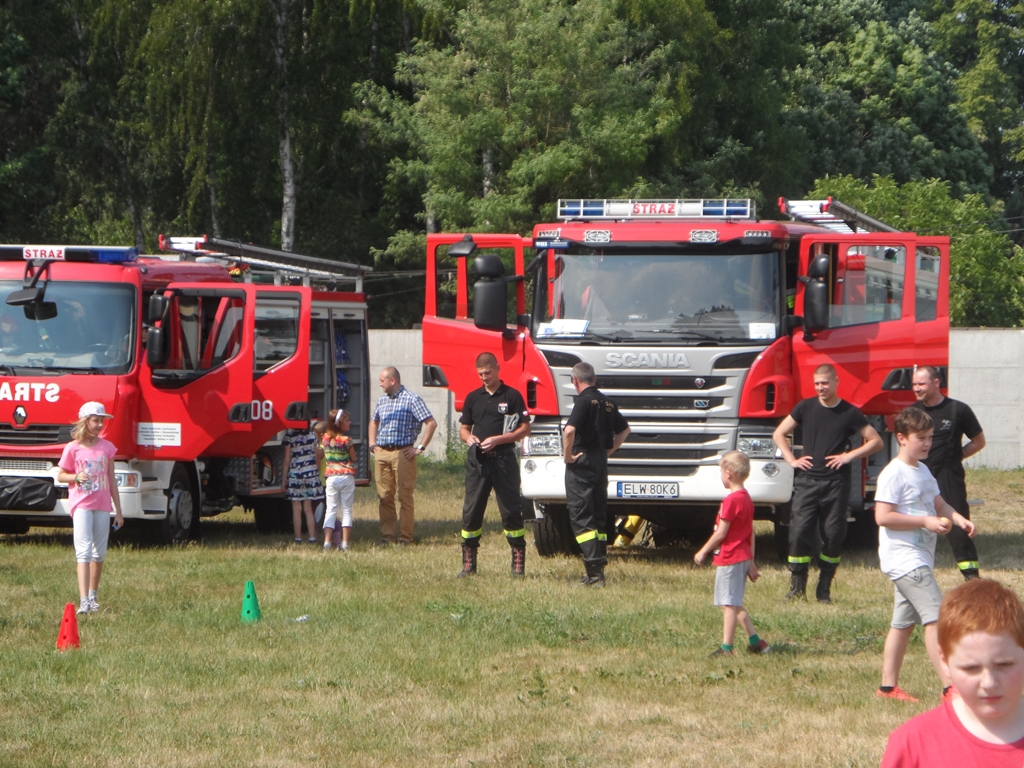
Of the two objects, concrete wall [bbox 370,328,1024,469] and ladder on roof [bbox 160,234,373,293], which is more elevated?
ladder on roof [bbox 160,234,373,293]

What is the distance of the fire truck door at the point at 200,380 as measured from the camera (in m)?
13.6

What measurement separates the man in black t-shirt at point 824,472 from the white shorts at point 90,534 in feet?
16.0

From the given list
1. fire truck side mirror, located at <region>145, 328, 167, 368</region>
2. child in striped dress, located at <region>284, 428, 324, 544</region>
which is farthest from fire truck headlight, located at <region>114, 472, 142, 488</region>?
child in striped dress, located at <region>284, 428, 324, 544</region>

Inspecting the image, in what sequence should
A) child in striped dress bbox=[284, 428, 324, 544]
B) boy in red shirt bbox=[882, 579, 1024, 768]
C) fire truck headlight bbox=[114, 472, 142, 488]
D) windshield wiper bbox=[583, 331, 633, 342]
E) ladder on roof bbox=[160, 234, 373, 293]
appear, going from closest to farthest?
1. boy in red shirt bbox=[882, 579, 1024, 768]
2. windshield wiper bbox=[583, 331, 633, 342]
3. fire truck headlight bbox=[114, 472, 142, 488]
4. child in striped dress bbox=[284, 428, 324, 544]
5. ladder on roof bbox=[160, 234, 373, 293]

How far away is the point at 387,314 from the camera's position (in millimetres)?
36031

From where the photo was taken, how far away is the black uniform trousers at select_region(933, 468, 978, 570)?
10172 mm

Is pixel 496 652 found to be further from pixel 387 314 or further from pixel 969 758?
pixel 387 314

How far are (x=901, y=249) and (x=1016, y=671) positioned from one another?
1009cm

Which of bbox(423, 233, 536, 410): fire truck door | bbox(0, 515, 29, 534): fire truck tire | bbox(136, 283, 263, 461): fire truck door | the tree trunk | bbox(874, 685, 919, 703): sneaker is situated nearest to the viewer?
bbox(874, 685, 919, 703): sneaker

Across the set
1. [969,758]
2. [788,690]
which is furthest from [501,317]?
[969,758]

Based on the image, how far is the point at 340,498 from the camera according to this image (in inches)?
545

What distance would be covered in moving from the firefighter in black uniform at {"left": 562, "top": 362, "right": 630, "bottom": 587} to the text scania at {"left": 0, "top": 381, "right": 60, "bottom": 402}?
5.06m

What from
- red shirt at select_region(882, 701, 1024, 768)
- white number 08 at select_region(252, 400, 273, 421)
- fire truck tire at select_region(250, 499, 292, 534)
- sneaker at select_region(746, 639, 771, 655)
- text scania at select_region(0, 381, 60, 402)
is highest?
text scania at select_region(0, 381, 60, 402)

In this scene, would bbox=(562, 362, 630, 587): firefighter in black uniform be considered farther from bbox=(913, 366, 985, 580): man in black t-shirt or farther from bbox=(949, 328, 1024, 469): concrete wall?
bbox=(949, 328, 1024, 469): concrete wall
